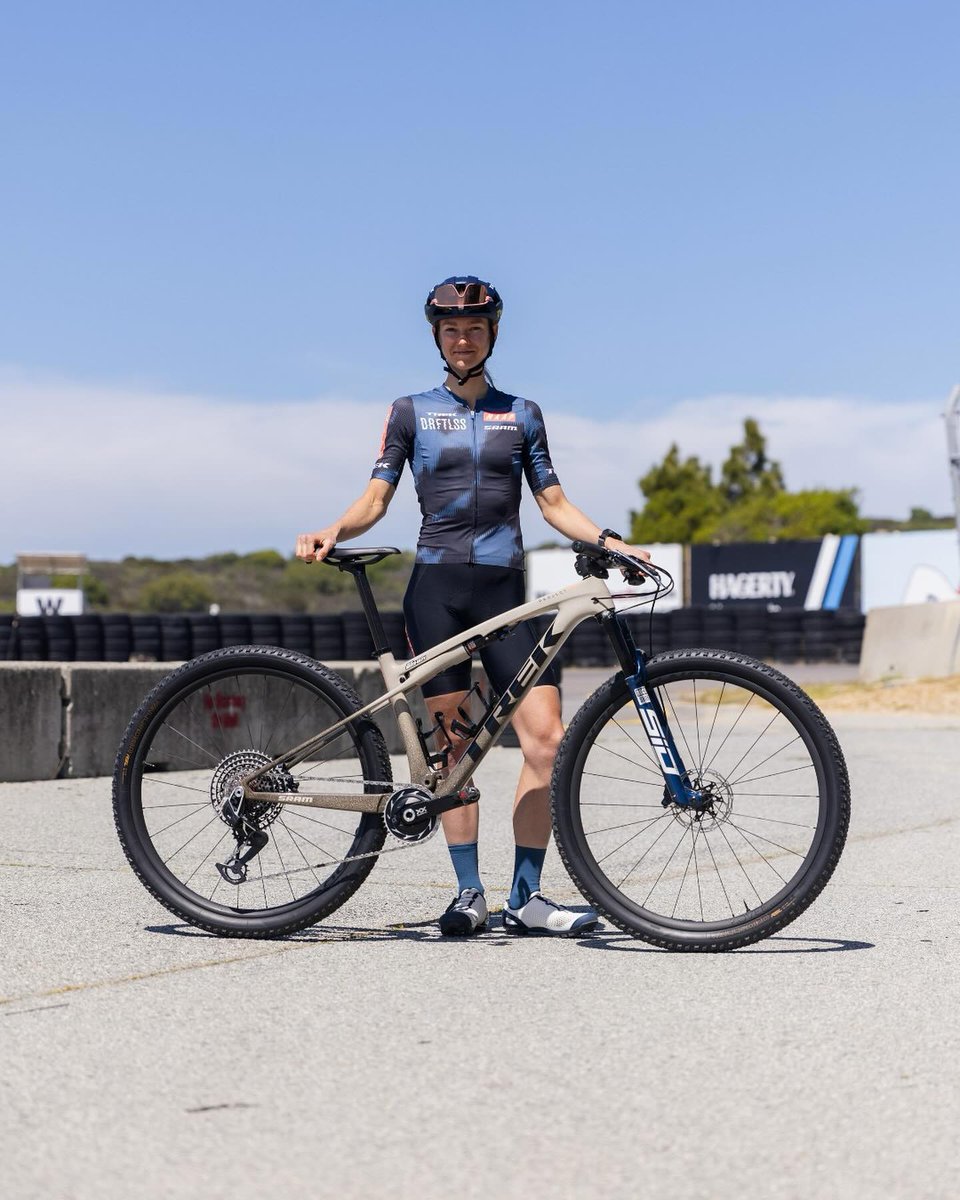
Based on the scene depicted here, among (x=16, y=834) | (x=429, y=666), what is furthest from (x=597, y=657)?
(x=429, y=666)

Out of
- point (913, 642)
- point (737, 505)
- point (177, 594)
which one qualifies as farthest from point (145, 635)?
point (737, 505)

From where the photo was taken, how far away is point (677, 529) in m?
106

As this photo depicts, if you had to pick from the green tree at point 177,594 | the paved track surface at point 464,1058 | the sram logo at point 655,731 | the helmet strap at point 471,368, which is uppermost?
the green tree at point 177,594

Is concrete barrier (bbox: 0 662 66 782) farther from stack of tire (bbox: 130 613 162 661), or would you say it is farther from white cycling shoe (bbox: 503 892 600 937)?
stack of tire (bbox: 130 613 162 661)

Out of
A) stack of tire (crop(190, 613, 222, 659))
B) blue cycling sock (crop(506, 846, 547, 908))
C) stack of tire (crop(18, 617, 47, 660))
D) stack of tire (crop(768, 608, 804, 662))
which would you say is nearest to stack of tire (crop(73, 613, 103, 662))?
stack of tire (crop(18, 617, 47, 660))

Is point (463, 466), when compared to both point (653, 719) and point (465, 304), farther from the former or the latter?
point (653, 719)

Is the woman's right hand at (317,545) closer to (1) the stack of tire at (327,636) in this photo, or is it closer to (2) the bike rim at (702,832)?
(2) the bike rim at (702,832)

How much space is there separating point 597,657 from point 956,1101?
3374 cm

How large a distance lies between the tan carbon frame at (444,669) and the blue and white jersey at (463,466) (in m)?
0.26

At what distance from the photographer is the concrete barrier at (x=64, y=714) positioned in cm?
991

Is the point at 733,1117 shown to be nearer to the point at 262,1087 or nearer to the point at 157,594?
the point at 262,1087

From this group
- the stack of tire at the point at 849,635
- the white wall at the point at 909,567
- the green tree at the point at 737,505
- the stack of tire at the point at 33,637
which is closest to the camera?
the stack of tire at the point at 33,637

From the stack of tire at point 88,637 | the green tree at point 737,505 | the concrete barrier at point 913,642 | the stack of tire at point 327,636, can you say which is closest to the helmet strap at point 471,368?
the concrete barrier at point 913,642

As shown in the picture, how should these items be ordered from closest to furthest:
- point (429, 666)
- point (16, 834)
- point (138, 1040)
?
point (138, 1040)
point (429, 666)
point (16, 834)
